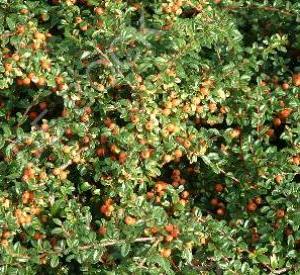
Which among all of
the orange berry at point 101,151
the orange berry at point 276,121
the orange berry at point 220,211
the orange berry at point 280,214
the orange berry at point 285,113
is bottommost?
the orange berry at point 220,211

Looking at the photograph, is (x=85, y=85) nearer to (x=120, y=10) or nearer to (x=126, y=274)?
(x=120, y=10)

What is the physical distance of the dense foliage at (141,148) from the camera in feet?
11.5

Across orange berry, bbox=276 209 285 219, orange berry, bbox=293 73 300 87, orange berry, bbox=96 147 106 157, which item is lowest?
orange berry, bbox=276 209 285 219

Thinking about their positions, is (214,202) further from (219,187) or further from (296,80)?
(296,80)

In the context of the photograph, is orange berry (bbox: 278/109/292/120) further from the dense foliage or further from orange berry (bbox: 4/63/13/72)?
orange berry (bbox: 4/63/13/72)

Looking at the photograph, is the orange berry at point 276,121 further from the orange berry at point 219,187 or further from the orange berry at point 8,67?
the orange berry at point 8,67

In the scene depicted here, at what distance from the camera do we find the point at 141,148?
3.66 m

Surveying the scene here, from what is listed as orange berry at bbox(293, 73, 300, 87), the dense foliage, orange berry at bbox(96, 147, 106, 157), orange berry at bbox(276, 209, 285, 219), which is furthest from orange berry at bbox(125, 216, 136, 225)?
orange berry at bbox(293, 73, 300, 87)

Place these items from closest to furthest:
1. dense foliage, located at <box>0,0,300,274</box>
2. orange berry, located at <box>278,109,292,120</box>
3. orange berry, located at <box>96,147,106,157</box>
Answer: dense foliage, located at <box>0,0,300,274</box>
orange berry, located at <box>96,147,106,157</box>
orange berry, located at <box>278,109,292,120</box>

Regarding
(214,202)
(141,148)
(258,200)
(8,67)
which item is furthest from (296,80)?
(8,67)

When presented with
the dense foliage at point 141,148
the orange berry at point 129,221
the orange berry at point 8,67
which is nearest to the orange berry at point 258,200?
the dense foliage at point 141,148

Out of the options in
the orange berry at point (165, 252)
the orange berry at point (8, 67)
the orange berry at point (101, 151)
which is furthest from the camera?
the orange berry at point (101, 151)

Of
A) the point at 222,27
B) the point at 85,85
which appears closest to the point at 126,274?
the point at 85,85

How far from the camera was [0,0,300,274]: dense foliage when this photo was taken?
11.5 feet
